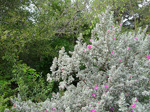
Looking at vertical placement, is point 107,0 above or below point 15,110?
above

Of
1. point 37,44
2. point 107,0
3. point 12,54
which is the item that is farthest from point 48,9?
point 107,0

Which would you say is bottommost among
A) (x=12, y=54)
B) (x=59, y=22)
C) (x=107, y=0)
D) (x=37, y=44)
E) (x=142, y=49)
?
(x=142, y=49)

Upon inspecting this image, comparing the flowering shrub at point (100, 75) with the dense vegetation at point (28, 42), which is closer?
the flowering shrub at point (100, 75)

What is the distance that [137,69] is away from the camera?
1858mm

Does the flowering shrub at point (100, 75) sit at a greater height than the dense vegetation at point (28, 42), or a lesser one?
lesser

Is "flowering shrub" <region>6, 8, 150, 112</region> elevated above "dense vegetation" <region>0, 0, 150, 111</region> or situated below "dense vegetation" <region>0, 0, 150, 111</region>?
below

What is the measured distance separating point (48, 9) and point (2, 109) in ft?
12.7

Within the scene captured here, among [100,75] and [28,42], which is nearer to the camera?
[100,75]

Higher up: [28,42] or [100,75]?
[28,42]

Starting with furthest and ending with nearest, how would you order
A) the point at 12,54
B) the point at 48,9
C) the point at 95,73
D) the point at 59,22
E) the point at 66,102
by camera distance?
the point at 48,9 < the point at 59,22 < the point at 12,54 < the point at 95,73 < the point at 66,102

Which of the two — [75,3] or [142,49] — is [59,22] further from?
[142,49]

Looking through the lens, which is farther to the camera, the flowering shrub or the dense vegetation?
the dense vegetation

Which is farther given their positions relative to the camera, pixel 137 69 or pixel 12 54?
pixel 12 54

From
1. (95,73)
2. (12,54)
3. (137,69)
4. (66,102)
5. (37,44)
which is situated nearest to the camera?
(137,69)
